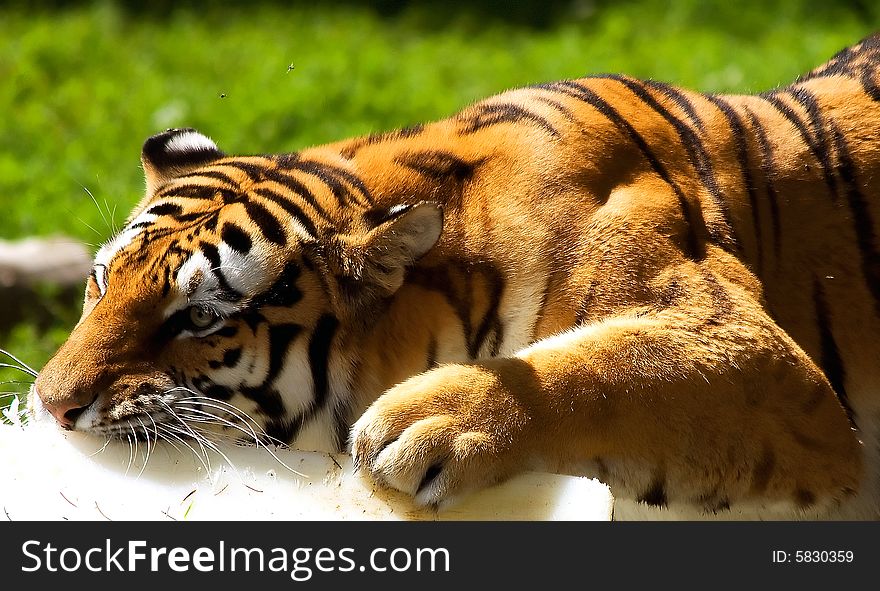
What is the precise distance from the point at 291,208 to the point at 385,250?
10.1 inches

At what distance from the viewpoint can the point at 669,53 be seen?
22.4 ft

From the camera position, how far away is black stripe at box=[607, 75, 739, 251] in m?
2.74

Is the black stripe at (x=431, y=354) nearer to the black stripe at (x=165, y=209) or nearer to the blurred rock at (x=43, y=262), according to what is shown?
the black stripe at (x=165, y=209)

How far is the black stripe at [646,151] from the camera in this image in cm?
267

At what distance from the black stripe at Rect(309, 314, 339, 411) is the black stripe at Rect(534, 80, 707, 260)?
0.77 metres

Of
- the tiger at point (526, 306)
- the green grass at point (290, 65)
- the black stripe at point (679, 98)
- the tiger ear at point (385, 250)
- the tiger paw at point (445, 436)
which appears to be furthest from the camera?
the green grass at point (290, 65)

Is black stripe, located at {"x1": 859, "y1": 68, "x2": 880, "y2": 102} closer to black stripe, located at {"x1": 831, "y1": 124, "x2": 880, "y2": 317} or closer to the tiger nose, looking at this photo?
black stripe, located at {"x1": 831, "y1": 124, "x2": 880, "y2": 317}

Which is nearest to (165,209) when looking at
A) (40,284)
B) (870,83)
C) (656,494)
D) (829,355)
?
(656,494)

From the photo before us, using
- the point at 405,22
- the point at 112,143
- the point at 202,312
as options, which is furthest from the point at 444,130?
the point at 405,22

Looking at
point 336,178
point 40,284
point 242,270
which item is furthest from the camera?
point 40,284

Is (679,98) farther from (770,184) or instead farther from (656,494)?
(656,494)

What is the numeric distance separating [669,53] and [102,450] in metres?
5.10

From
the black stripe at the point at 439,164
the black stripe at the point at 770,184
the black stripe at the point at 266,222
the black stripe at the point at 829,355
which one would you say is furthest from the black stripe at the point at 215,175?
the black stripe at the point at 829,355

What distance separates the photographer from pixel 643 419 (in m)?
2.35
